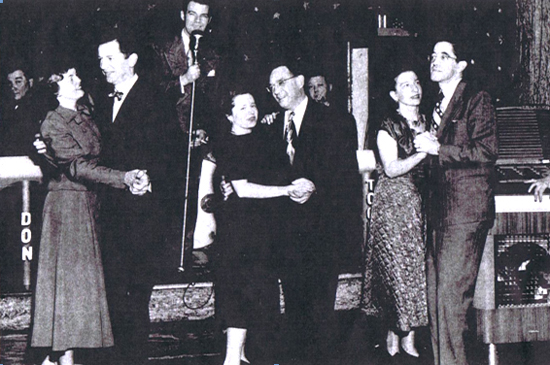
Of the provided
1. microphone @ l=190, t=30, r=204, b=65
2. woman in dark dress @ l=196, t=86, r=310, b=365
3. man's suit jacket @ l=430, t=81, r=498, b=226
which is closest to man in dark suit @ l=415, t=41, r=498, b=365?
man's suit jacket @ l=430, t=81, r=498, b=226

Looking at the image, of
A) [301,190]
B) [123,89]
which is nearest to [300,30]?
[301,190]

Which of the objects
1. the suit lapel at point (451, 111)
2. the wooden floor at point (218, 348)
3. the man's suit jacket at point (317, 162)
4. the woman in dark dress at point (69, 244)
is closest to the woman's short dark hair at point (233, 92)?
the man's suit jacket at point (317, 162)

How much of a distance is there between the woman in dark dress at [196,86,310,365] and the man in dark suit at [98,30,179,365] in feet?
1.02

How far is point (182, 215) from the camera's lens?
4.41 metres

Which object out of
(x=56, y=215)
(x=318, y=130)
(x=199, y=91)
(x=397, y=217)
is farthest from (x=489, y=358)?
(x=56, y=215)

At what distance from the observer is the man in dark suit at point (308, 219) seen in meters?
4.48

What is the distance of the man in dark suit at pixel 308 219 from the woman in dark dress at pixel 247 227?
0.09m

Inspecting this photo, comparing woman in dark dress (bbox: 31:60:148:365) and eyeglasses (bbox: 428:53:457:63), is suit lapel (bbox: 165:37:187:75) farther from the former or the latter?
eyeglasses (bbox: 428:53:457:63)

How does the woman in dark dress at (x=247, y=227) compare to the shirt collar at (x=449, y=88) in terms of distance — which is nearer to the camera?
the woman in dark dress at (x=247, y=227)

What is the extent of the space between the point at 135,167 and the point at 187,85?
57 centimetres

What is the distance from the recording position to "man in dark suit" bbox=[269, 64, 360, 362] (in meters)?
4.48

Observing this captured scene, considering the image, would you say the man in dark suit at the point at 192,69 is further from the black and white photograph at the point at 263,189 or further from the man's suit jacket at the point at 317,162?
the man's suit jacket at the point at 317,162

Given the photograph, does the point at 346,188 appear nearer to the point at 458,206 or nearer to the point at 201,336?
the point at 458,206

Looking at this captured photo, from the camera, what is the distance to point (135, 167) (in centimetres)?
442
